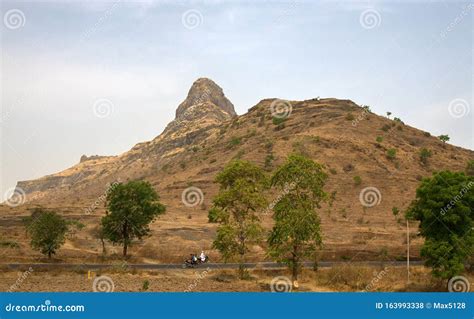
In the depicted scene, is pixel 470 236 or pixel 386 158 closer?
pixel 470 236

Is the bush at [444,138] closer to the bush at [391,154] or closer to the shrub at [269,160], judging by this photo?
the bush at [391,154]

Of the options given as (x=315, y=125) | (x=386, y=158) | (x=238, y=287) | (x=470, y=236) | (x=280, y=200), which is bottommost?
(x=238, y=287)

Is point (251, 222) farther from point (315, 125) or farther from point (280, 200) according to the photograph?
point (315, 125)

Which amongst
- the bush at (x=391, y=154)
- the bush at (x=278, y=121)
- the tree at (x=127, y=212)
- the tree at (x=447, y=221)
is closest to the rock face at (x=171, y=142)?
the bush at (x=278, y=121)

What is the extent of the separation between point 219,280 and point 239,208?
19.3 feet

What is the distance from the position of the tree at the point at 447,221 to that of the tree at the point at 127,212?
25978mm

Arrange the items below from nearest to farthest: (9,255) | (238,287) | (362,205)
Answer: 1. (238,287)
2. (9,255)
3. (362,205)

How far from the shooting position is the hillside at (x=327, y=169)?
57.0 metres

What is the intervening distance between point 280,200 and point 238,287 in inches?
276

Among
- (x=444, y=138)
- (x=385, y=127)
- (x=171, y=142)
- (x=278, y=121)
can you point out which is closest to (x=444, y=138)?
(x=444, y=138)

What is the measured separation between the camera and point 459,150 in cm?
11912

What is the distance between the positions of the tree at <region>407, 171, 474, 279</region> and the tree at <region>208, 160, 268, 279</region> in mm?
11698

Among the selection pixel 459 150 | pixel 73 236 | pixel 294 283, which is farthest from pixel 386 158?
pixel 294 283

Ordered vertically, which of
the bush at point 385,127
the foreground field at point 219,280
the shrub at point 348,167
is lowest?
the foreground field at point 219,280
